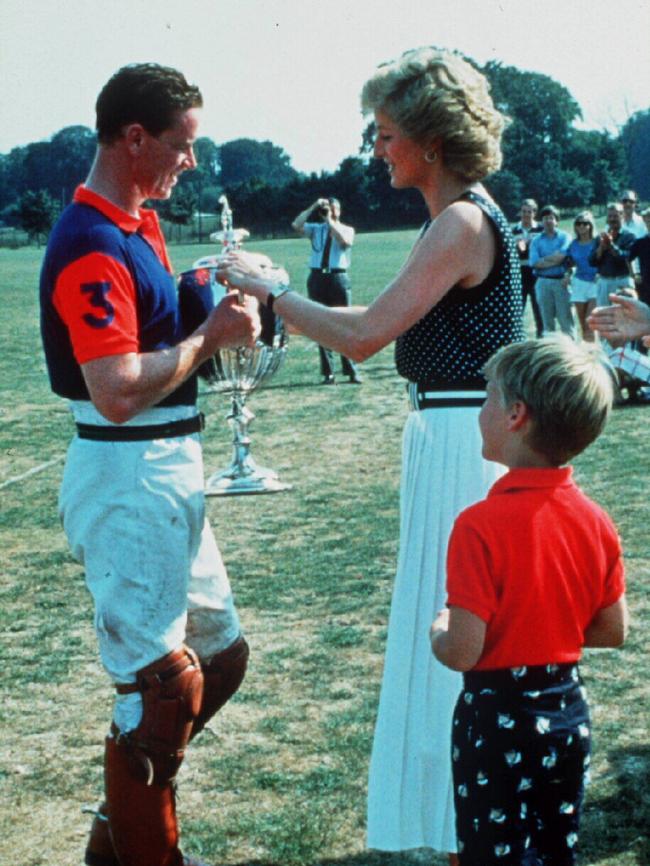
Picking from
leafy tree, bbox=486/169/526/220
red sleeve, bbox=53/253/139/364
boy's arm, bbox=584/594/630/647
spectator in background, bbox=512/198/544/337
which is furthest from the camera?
leafy tree, bbox=486/169/526/220

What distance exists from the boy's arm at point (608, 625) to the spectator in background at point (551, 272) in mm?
14221

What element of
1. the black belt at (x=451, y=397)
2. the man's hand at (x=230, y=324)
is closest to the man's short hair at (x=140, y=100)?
the man's hand at (x=230, y=324)

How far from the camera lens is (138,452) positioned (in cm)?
304

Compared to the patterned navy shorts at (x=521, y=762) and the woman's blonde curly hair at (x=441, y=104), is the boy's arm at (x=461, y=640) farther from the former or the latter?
the woman's blonde curly hair at (x=441, y=104)

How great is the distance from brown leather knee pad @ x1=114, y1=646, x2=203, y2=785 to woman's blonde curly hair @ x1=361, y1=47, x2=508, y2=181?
1491mm

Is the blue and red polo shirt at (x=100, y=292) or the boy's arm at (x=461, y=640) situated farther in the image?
the blue and red polo shirt at (x=100, y=292)

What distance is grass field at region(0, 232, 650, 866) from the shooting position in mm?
3646

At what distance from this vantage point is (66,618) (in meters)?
5.80

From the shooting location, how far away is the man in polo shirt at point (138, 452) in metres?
2.94

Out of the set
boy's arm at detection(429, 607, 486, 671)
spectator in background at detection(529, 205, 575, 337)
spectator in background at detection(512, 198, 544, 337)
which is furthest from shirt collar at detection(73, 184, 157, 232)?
spectator in background at detection(512, 198, 544, 337)

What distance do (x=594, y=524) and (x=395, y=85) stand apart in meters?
1.27

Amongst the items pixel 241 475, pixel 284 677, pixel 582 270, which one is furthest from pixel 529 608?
pixel 582 270

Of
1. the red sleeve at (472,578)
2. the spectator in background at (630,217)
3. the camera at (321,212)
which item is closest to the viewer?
the red sleeve at (472,578)

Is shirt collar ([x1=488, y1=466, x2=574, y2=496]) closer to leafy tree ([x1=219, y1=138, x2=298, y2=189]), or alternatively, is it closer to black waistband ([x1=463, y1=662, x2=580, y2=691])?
black waistband ([x1=463, y1=662, x2=580, y2=691])
